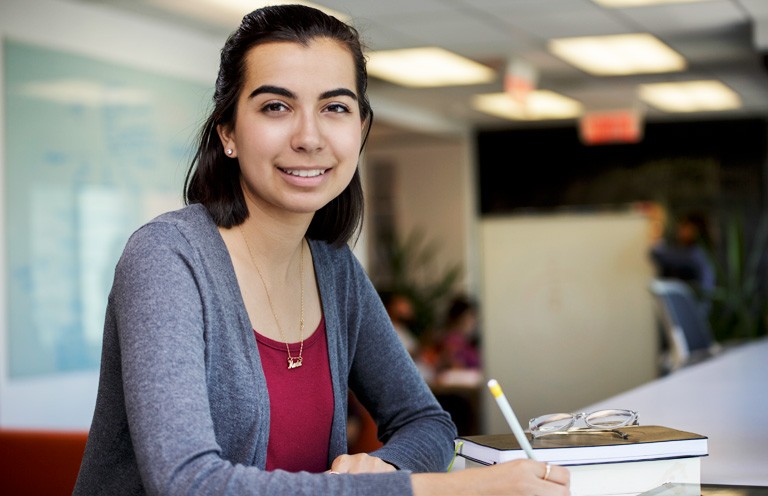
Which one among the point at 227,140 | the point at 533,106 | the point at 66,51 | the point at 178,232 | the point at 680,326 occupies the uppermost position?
the point at 66,51

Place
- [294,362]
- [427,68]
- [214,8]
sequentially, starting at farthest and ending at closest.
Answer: [427,68] → [214,8] → [294,362]

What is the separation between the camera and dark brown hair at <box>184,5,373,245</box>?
4.27 feet

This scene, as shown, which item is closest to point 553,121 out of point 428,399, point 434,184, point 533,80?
point 434,184

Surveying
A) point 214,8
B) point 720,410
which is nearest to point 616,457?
point 720,410

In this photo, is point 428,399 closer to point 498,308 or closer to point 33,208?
point 498,308

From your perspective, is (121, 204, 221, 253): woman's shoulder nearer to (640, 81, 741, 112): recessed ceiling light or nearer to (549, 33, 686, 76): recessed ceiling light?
(549, 33, 686, 76): recessed ceiling light

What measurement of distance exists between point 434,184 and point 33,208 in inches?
324

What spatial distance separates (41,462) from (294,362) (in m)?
1.53

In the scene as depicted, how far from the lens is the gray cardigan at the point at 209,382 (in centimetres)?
103

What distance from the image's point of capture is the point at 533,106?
35.1 ft

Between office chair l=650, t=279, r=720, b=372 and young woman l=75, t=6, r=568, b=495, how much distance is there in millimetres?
2814

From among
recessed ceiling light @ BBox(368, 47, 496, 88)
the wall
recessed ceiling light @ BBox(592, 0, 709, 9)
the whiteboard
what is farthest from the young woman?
recessed ceiling light @ BBox(368, 47, 496, 88)

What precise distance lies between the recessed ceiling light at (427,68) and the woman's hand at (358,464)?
19.4 ft

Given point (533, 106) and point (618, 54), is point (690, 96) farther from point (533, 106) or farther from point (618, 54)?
point (618, 54)
